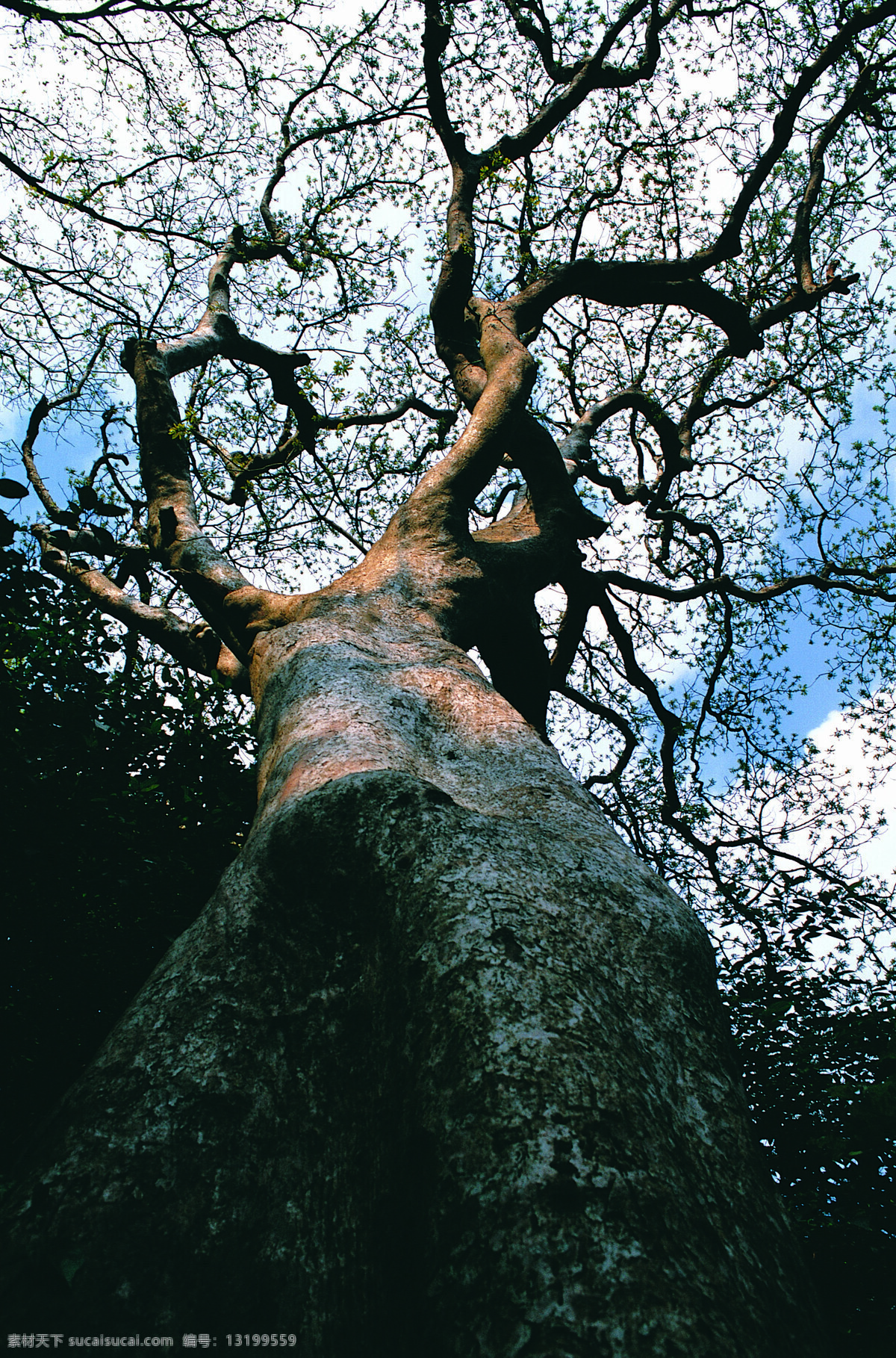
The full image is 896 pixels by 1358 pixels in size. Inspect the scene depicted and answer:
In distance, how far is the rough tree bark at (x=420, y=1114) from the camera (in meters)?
1.33

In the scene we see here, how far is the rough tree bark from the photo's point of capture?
133 cm

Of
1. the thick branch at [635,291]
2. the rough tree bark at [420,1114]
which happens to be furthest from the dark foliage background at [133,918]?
the thick branch at [635,291]

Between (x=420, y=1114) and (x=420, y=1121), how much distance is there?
14mm

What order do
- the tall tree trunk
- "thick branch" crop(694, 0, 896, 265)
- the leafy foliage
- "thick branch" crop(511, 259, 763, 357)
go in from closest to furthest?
the tall tree trunk < the leafy foliage < "thick branch" crop(694, 0, 896, 265) < "thick branch" crop(511, 259, 763, 357)

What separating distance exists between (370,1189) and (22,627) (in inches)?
158

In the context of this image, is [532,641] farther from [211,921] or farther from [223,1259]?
[223,1259]

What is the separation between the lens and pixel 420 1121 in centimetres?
162

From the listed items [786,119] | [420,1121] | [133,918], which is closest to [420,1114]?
[420,1121]

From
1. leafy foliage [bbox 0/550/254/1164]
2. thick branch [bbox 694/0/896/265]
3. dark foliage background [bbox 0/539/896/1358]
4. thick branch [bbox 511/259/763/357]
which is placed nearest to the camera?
dark foliage background [bbox 0/539/896/1358]

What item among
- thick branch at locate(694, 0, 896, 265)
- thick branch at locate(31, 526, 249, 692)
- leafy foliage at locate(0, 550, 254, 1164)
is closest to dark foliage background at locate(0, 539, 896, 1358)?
leafy foliage at locate(0, 550, 254, 1164)

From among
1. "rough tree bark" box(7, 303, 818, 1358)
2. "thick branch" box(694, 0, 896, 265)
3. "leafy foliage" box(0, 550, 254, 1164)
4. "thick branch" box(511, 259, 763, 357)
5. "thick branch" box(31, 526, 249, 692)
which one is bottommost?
"rough tree bark" box(7, 303, 818, 1358)

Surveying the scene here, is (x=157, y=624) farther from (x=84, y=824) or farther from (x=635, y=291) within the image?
(x=635, y=291)

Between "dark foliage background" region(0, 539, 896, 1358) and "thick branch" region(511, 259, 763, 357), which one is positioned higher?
"thick branch" region(511, 259, 763, 357)

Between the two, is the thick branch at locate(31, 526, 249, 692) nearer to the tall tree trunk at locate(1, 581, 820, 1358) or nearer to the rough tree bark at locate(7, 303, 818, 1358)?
the rough tree bark at locate(7, 303, 818, 1358)
